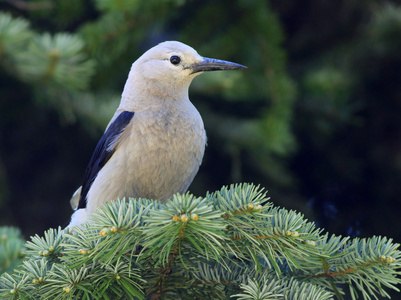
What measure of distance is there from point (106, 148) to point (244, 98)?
1.31 meters

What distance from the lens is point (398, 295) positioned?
3.70m

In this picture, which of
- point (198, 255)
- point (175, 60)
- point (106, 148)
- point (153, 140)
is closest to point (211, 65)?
point (175, 60)

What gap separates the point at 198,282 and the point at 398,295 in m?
2.36

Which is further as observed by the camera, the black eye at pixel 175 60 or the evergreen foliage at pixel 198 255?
the black eye at pixel 175 60

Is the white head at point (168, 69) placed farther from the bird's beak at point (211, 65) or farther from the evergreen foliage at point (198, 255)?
the evergreen foliage at point (198, 255)

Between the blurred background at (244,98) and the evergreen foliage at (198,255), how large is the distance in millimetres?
1491

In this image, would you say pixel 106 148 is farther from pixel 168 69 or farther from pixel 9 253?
pixel 9 253

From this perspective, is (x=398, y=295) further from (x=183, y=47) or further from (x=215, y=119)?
(x=183, y=47)

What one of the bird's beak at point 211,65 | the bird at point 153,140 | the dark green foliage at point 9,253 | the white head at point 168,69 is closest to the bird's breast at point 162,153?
the bird at point 153,140

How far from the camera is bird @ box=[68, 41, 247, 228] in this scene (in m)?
2.56

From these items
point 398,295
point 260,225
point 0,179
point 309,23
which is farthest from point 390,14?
point 0,179

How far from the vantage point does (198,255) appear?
1848mm

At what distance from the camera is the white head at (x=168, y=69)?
2.95 meters

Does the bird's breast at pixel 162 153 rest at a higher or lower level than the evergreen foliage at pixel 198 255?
higher
